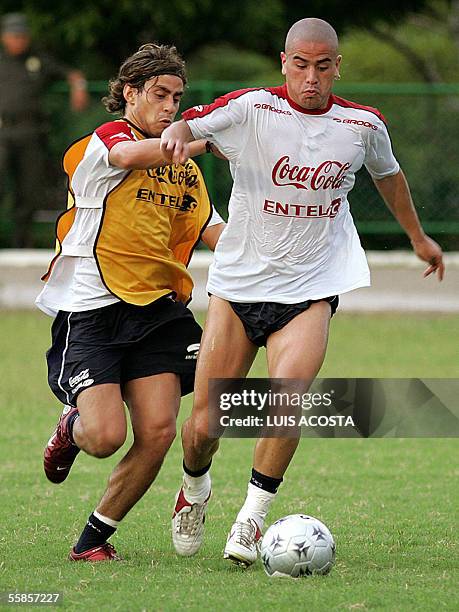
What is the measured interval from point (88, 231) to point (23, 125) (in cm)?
1149

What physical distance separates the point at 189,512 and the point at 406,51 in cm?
2488

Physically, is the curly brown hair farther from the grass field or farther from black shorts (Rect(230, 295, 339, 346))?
the grass field

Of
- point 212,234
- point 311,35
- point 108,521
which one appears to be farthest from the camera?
point 212,234

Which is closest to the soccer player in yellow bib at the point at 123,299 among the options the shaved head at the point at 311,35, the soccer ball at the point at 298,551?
the shaved head at the point at 311,35

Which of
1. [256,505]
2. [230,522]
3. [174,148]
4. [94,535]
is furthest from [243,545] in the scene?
[174,148]

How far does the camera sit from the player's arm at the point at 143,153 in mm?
5988

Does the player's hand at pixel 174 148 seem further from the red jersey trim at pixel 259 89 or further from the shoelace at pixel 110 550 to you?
the shoelace at pixel 110 550

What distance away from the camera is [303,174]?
6.16m

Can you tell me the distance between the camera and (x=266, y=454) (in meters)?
6.15

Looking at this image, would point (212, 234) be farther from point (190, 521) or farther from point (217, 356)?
point (190, 521)

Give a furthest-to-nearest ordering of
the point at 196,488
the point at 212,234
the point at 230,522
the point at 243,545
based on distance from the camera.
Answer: the point at 230,522
the point at 212,234
the point at 196,488
the point at 243,545

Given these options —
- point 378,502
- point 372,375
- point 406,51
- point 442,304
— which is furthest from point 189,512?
point 406,51

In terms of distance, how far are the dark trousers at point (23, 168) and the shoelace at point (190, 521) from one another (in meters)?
11.5

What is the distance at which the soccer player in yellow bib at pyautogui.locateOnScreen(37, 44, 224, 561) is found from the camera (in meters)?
6.32
